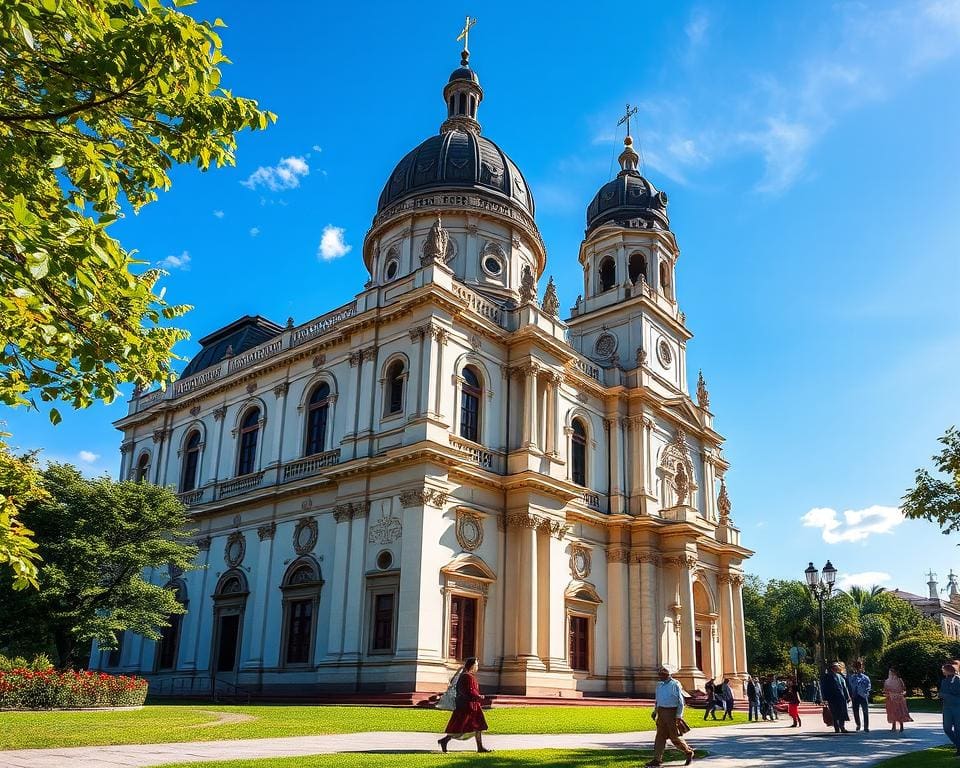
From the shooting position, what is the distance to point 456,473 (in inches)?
1096

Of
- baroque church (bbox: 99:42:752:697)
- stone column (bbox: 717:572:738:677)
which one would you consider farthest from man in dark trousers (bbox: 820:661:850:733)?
stone column (bbox: 717:572:738:677)

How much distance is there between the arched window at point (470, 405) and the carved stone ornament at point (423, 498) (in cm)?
303

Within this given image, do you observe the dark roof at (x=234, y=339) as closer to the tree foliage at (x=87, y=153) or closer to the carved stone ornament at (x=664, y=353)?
the carved stone ornament at (x=664, y=353)

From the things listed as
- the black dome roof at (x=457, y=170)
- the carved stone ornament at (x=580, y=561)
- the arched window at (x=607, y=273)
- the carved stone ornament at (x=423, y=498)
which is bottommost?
the carved stone ornament at (x=580, y=561)

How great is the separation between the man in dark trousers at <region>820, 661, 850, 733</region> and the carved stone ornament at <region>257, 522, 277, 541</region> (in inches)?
789

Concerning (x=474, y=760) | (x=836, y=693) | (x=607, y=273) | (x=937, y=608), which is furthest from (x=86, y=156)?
(x=937, y=608)

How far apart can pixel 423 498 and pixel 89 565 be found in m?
10.8

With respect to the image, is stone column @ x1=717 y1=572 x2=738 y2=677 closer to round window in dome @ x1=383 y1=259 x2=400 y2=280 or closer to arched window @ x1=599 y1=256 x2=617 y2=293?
arched window @ x1=599 y1=256 x2=617 y2=293

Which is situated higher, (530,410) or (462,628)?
(530,410)

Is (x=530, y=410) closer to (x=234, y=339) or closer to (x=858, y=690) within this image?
(x=858, y=690)

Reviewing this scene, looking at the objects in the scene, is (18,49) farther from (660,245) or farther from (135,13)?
(660,245)

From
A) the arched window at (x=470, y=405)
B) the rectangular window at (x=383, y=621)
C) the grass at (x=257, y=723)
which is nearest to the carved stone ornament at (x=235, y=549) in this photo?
the rectangular window at (x=383, y=621)

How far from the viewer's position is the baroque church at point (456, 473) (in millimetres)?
27578

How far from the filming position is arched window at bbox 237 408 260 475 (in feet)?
116
